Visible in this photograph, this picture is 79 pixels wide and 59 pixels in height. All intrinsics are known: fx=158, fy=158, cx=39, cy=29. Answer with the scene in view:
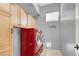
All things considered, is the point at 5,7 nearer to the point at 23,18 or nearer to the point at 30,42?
the point at 23,18

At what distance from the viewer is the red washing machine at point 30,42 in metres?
1.60

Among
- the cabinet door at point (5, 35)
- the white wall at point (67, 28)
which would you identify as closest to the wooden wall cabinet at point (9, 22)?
the cabinet door at point (5, 35)

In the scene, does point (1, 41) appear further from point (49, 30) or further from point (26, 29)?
point (49, 30)

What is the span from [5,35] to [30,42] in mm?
280

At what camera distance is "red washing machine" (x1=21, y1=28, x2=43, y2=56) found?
160 cm

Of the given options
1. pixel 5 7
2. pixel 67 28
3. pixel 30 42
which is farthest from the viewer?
pixel 67 28

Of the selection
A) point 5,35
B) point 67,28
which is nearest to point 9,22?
point 5,35

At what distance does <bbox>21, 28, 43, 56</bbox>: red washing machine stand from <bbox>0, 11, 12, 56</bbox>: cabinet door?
14 centimetres

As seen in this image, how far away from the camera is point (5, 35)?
60.9 inches

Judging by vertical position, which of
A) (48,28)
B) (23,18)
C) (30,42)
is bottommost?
(30,42)

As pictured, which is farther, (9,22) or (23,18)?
(23,18)

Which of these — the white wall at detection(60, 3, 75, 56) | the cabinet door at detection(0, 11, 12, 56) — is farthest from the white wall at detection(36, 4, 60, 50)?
the cabinet door at detection(0, 11, 12, 56)

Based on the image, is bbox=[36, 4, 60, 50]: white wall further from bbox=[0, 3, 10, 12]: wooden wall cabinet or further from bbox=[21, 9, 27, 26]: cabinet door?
bbox=[0, 3, 10, 12]: wooden wall cabinet

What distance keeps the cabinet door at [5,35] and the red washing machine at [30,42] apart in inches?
5.5
